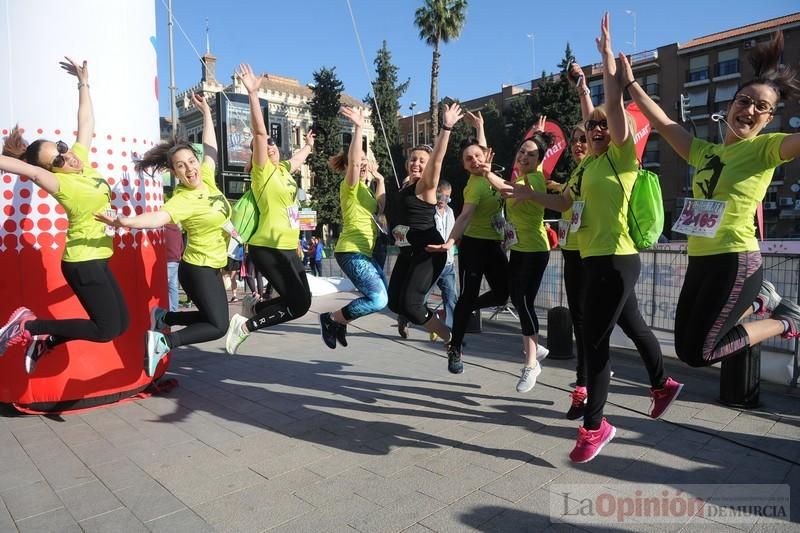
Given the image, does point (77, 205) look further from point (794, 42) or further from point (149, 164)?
point (794, 42)

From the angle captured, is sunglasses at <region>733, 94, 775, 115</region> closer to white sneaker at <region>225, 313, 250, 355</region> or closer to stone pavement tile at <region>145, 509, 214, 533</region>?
stone pavement tile at <region>145, 509, 214, 533</region>

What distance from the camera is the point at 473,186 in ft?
16.0

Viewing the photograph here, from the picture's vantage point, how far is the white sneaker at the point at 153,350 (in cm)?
421

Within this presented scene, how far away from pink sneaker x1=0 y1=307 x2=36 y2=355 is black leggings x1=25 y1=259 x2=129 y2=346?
48 mm

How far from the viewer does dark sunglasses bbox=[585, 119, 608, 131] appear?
3506 millimetres

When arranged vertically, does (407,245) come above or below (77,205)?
below

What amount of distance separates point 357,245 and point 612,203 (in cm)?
244

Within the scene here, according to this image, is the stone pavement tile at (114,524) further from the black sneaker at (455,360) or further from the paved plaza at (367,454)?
the black sneaker at (455,360)

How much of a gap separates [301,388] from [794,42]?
4443 cm

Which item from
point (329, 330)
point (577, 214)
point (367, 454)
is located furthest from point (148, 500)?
point (577, 214)

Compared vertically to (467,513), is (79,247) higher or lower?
higher

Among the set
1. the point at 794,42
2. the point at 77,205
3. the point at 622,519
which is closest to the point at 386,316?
the point at 77,205

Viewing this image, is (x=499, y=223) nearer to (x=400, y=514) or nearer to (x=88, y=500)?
(x=400, y=514)

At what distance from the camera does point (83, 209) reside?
4.13m
